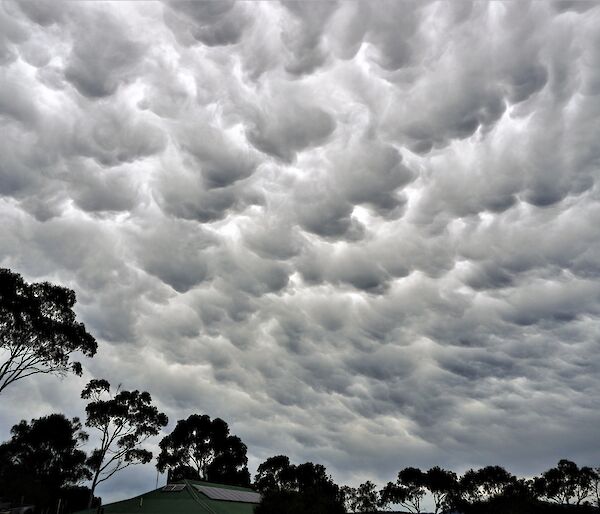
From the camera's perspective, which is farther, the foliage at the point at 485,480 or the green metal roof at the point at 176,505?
the foliage at the point at 485,480

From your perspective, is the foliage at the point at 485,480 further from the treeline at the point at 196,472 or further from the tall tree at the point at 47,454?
the tall tree at the point at 47,454

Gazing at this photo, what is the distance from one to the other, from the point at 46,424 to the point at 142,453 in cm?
6066

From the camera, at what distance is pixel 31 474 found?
12000 cm

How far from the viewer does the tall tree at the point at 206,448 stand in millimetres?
122250

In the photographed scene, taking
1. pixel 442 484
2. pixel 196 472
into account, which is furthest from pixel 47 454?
pixel 442 484

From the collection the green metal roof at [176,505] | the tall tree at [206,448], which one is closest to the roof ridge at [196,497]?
the green metal roof at [176,505]

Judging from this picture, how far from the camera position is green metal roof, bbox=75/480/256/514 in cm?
6412

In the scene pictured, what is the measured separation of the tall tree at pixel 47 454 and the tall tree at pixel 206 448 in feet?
84.3

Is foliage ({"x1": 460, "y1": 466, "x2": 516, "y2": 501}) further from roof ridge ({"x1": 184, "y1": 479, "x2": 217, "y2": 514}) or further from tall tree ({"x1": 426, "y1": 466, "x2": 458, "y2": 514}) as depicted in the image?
roof ridge ({"x1": 184, "y1": 479, "x2": 217, "y2": 514})

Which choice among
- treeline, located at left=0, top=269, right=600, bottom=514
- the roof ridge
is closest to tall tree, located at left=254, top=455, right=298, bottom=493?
treeline, located at left=0, top=269, right=600, bottom=514

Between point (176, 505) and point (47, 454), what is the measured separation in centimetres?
7797

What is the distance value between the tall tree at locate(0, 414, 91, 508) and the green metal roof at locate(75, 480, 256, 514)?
6174 cm

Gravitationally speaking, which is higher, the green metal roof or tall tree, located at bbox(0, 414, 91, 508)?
tall tree, located at bbox(0, 414, 91, 508)

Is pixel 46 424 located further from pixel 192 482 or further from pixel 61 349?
pixel 61 349
